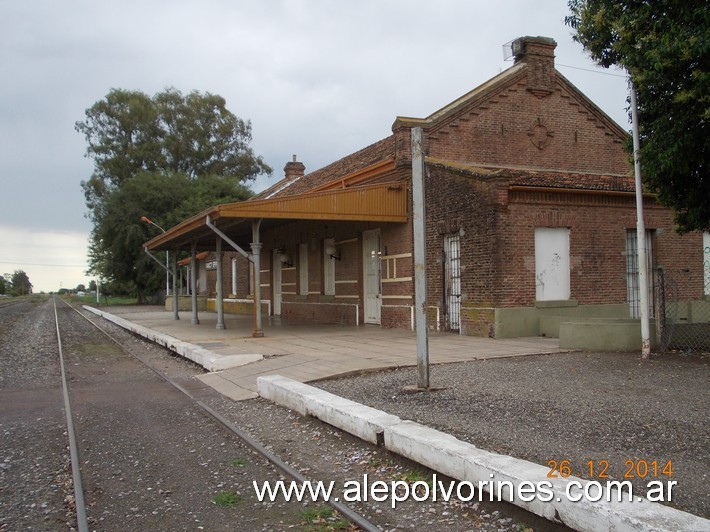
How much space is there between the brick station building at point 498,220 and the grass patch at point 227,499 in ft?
27.5

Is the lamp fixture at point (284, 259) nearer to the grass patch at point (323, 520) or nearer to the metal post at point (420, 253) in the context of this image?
the metal post at point (420, 253)

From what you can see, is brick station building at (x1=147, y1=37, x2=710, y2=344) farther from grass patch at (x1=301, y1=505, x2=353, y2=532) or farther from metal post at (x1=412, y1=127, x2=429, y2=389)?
grass patch at (x1=301, y1=505, x2=353, y2=532)

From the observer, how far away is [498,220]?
45.4 feet

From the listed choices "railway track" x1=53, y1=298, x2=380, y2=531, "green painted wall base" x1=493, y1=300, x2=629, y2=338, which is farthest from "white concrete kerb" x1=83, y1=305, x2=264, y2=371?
"green painted wall base" x1=493, y1=300, x2=629, y2=338

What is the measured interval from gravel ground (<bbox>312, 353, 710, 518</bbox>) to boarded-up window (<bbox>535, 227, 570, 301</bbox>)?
4.06 metres

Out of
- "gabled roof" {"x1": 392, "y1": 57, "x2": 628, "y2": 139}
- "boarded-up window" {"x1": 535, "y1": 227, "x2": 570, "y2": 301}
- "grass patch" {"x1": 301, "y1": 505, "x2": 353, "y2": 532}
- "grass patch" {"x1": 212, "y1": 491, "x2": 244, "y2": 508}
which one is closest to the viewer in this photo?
"grass patch" {"x1": 301, "y1": 505, "x2": 353, "y2": 532}

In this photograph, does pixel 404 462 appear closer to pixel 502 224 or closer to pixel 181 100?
pixel 502 224

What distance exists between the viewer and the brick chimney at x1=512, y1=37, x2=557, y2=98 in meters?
18.3

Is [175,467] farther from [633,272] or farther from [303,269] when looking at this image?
[303,269]

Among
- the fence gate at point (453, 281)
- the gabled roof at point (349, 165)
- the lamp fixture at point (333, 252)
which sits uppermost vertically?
the gabled roof at point (349, 165)

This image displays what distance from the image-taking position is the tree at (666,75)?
27.3 feet

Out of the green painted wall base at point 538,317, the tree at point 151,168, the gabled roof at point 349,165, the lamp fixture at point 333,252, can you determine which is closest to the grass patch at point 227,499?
the green painted wall base at point 538,317

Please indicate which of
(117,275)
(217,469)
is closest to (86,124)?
(117,275)

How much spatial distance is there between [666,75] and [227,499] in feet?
26.2
